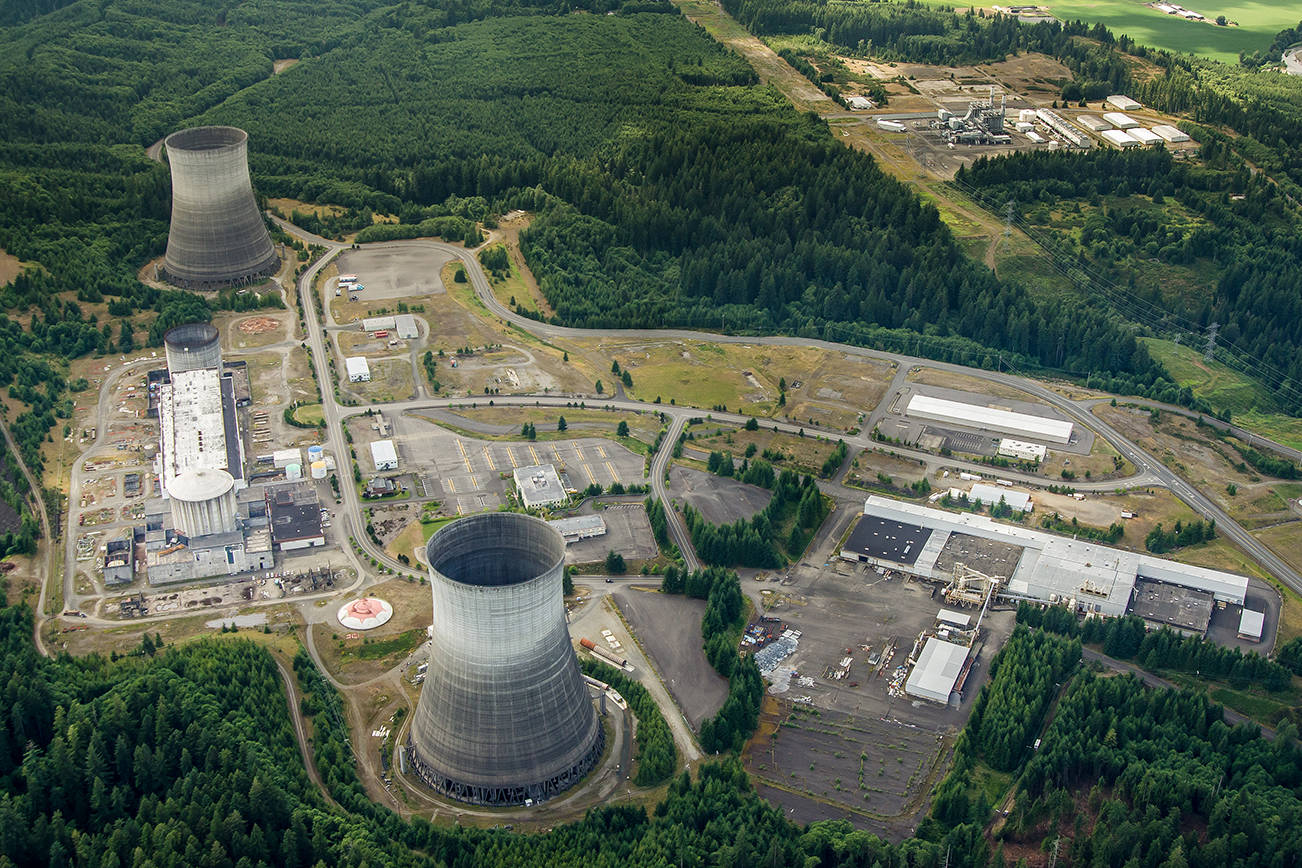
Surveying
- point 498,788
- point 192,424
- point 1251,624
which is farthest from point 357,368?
point 1251,624

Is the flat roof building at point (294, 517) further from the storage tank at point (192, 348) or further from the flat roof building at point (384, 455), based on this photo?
the storage tank at point (192, 348)

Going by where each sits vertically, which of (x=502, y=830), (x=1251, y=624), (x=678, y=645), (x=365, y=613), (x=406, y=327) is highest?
(x=1251, y=624)

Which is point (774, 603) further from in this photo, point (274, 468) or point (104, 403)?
point (104, 403)

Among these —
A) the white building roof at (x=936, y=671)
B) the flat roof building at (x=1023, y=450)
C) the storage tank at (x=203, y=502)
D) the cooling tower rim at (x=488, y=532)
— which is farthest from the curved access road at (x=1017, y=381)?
the cooling tower rim at (x=488, y=532)

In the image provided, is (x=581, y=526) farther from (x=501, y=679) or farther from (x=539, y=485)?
(x=501, y=679)

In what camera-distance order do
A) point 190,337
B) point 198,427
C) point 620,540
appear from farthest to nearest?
point 190,337 → point 198,427 → point 620,540

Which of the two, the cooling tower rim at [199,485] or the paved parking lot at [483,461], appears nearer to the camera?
the cooling tower rim at [199,485]

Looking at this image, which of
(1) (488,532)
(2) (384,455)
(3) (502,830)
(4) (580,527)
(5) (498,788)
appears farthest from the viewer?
(2) (384,455)
